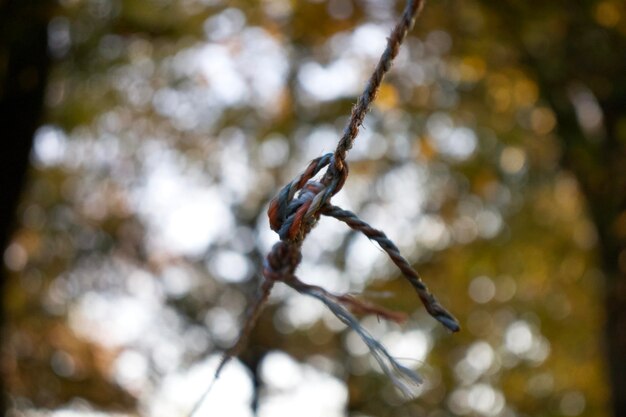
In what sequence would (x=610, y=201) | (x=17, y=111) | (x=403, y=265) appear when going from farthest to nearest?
(x=17, y=111) → (x=610, y=201) → (x=403, y=265)

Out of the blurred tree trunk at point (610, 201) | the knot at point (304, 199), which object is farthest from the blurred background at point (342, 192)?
the knot at point (304, 199)

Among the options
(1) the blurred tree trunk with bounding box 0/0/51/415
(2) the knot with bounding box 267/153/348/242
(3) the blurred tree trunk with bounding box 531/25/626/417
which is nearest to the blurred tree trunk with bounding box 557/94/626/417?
(3) the blurred tree trunk with bounding box 531/25/626/417

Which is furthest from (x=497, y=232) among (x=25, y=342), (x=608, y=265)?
(x=25, y=342)

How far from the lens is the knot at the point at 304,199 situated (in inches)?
47.9

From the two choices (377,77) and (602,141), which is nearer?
(377,77)

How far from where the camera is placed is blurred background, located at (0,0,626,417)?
5.23m

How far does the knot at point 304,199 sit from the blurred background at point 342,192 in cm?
281

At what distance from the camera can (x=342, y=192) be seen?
271 inches

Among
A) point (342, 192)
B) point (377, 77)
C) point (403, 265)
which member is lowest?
point (342, 192)

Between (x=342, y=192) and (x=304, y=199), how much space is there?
5.66 m

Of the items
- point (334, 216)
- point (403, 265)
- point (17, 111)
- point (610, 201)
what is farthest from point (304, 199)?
point (17, 111)

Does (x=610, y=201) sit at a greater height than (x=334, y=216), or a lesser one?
lesser

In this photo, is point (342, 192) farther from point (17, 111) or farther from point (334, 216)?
point (334, 216)

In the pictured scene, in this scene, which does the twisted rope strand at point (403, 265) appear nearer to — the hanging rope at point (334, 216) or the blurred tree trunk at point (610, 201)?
the hanging rope at point (334, 216)
